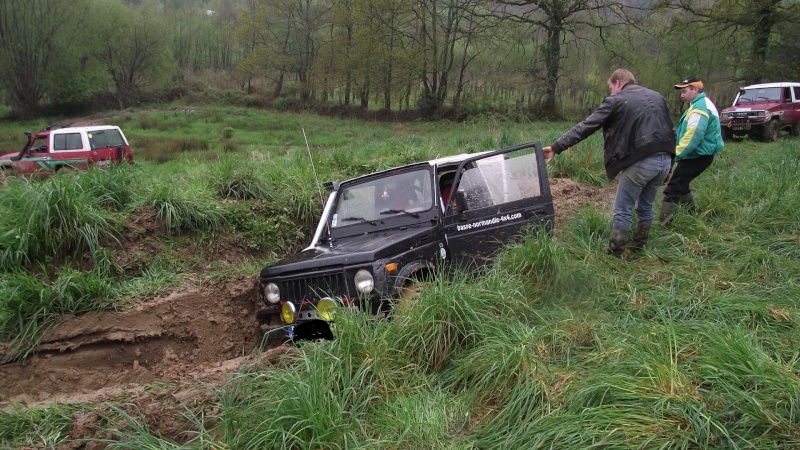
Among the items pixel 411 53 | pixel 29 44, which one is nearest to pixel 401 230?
pixel 411 53

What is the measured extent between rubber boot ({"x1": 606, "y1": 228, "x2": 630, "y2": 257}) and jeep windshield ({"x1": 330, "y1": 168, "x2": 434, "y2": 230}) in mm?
1885

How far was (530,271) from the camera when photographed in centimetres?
444

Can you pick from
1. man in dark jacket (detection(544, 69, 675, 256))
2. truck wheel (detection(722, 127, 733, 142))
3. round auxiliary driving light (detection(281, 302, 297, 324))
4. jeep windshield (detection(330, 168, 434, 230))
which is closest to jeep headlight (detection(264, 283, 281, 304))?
round auxiliary driving light (detection(281, 302, 297, 324))

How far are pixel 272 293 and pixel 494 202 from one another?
7.65ft

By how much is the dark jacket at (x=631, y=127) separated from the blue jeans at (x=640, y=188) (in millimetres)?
80

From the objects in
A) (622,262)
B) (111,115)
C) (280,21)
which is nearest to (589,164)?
(622,262)

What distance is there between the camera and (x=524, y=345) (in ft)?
10.8

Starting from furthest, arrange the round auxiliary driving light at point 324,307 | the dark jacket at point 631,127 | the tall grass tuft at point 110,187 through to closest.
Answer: the tall grass tuft at point 110,187 → the dark jacket at point 631,127 → the round auxiliary driving light at point 324,307

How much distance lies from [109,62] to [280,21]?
15.2 m

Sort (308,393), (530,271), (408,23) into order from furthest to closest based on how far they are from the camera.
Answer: (408,23) → (530,271) → (308,393)

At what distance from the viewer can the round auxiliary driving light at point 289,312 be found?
14.6 ft

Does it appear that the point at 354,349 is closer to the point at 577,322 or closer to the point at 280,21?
the point at 577,322

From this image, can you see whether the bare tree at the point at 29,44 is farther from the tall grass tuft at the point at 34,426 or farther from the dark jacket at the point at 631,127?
the dark jacket at the point at 631,127

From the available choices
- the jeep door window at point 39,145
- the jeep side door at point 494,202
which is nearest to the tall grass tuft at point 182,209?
the jeep side door at point 494,202
